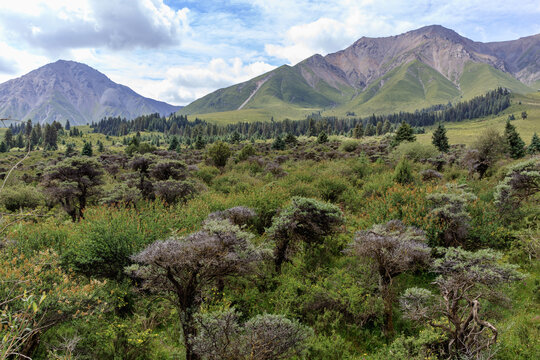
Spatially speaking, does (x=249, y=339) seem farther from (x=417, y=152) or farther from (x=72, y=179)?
(x=417, y=152)

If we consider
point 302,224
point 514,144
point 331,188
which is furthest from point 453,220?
point 514,144

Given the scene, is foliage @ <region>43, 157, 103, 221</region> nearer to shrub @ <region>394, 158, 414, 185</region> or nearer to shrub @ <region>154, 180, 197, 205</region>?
shrub @ <region>154, 180, 197, 205</region>

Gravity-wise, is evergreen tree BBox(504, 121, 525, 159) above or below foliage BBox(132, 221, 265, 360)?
above

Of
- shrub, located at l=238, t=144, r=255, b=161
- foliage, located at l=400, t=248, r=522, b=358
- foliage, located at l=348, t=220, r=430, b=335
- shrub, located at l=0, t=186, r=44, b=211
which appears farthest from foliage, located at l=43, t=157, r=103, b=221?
shrub, located at l=238, t=144, r=255, b=161

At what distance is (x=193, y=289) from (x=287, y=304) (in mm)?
3206

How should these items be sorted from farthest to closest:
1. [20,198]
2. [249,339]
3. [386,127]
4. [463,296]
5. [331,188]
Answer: [386,127]
[20,198]
[331,188]
[463,296]
[249,339]

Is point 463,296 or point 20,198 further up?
point 463,296

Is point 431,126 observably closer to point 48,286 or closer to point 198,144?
point 198,144

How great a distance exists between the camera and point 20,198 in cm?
1728

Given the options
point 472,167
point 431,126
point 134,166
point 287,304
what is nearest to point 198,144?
point 134,166

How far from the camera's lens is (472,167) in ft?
68.7

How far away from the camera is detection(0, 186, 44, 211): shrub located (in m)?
16.9

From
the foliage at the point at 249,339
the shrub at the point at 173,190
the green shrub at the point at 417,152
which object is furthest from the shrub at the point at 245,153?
the foliage at the point at 249,339

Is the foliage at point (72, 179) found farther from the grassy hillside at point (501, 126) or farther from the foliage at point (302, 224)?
the grassy hillside at point (501, 126)
